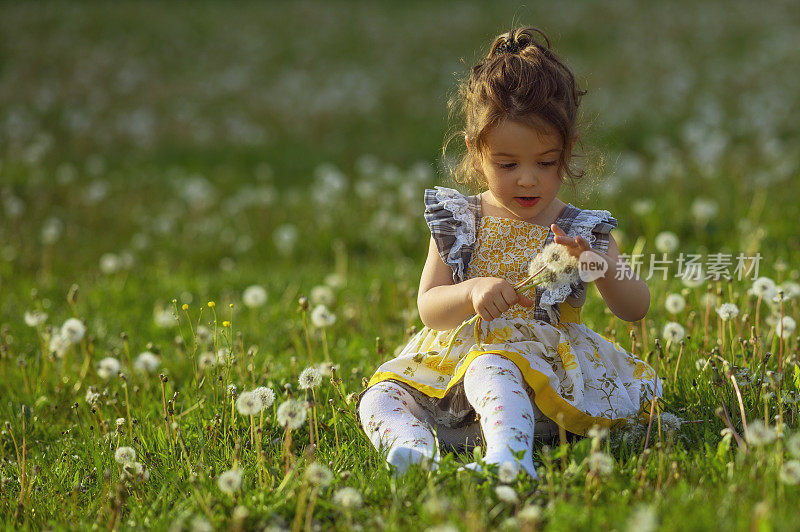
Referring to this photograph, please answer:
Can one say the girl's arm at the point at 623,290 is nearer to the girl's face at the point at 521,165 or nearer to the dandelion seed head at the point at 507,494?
the girl's face at the point at 521,165

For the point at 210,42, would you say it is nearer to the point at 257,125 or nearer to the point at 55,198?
the point at 257,125

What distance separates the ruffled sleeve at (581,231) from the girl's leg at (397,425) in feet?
2.05

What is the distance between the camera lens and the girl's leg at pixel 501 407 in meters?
2.53

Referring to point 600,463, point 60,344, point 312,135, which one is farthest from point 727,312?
point 312,135

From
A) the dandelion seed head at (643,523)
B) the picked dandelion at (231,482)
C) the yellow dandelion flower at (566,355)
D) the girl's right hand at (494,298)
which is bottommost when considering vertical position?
the picked dandelion at (231,482)

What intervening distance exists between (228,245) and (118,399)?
346cm

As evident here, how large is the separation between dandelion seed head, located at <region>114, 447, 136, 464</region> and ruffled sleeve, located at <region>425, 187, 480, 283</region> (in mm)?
1344

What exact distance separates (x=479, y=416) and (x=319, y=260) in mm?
4182

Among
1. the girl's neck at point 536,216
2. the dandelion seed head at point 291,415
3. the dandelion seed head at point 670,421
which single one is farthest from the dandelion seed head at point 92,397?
the dandelion seed head at point 670,421

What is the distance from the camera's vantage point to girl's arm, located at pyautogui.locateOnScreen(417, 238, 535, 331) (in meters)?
2.76

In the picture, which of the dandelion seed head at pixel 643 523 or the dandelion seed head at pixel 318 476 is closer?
the dandelion seed head at pixel 643 523

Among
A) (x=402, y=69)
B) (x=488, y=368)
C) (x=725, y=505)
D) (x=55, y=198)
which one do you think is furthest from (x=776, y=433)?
(x=402, y=69)

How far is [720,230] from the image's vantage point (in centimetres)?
621

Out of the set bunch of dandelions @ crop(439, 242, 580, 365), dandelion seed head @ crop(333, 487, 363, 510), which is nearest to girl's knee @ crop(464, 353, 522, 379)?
bunch of dandelions @ crop(439, 242, 580, 365)
